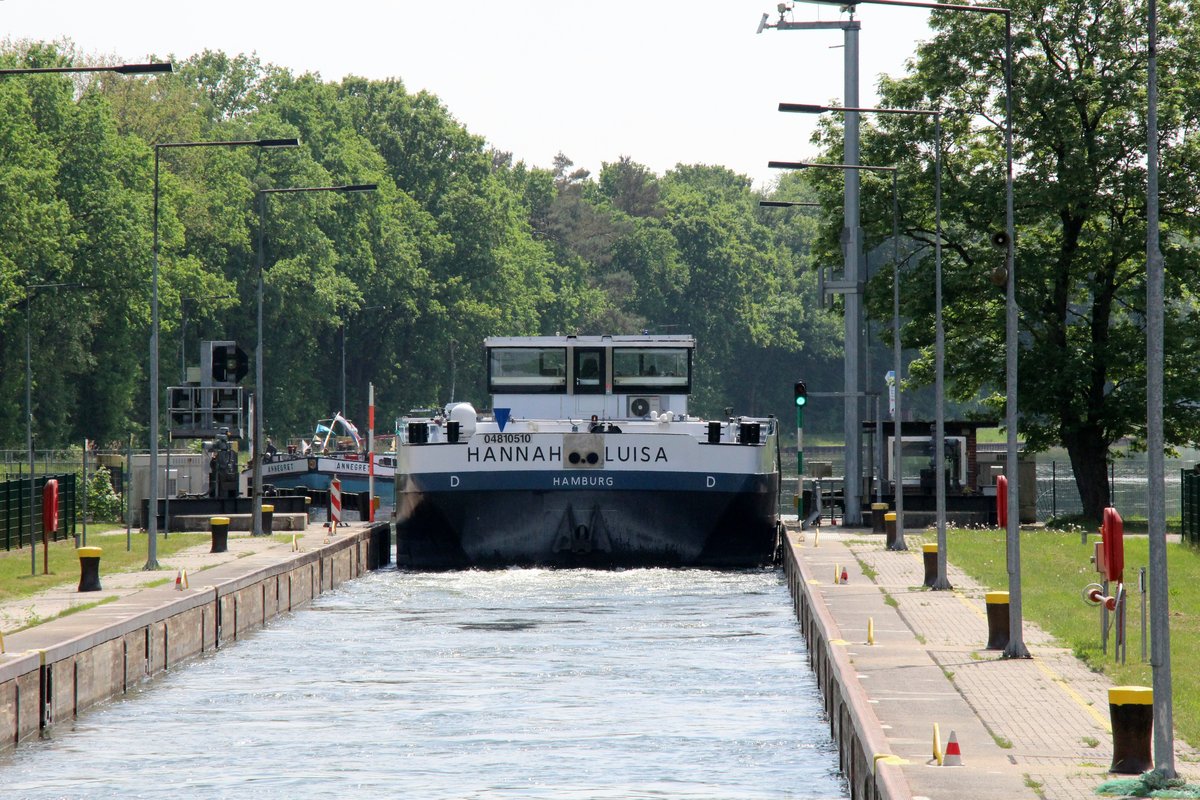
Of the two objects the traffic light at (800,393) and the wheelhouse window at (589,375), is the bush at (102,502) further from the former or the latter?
the traffic light at (800,393)

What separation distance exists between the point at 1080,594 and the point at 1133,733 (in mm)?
15004

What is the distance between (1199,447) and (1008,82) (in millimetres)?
29158

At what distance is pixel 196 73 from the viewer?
373 feet

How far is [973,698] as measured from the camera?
1844 centimetres

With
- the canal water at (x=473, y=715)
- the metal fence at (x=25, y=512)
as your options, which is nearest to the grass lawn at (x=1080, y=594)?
the canal water at (x=473, y=715)

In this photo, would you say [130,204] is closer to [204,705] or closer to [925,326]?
[925,326]

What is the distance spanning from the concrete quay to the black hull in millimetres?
2473

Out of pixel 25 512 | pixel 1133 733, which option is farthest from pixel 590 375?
pixel 1133 733

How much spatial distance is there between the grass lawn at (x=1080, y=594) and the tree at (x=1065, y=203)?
3.60m

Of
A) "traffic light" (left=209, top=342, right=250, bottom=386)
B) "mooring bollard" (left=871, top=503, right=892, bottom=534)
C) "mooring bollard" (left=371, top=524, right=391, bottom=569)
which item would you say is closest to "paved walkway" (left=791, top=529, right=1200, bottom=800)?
"mooring bollard" (left=871, top=503, right=892, bottom=534)

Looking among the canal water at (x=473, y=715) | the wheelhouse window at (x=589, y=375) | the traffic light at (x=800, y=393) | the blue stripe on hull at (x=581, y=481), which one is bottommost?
the canal water at (x=473, y=715)

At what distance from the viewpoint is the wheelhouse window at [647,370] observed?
47156 mm

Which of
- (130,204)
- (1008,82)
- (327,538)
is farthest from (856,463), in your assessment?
(130,204)

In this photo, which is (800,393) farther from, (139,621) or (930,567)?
(139,621)
